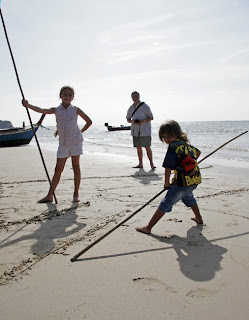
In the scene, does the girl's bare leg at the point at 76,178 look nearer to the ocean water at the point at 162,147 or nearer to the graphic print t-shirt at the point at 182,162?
the graphic print t-shirt at the point at 182,162

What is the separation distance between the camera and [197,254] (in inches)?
102

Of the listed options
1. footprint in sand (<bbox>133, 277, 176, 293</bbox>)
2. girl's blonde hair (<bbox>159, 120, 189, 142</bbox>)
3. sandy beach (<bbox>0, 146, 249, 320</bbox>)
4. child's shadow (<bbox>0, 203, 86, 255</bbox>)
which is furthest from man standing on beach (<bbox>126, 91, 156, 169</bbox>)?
footprint in sand (<bbox>133, 277, 176, 293</bbox>)

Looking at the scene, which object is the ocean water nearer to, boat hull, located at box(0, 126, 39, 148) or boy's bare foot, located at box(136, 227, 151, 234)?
boat hull, located at box(0, 126, 39, 148)

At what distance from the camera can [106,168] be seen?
7.56m

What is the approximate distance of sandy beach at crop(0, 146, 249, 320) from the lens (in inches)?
72.9

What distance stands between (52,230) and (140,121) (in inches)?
183

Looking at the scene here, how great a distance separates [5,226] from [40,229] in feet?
1.31

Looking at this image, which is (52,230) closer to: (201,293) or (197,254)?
(197,254)

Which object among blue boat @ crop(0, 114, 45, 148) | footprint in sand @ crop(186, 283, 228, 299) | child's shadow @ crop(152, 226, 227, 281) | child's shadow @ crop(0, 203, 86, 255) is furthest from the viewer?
blue boat @ crop(0, 114, 45, 148)

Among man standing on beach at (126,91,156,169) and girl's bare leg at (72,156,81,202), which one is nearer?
girl's bare leg at (72,156,81,202)

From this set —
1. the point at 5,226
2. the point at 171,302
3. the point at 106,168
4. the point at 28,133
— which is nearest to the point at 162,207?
the point at 171,302

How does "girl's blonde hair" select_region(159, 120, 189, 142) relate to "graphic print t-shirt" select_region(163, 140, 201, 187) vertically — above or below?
above

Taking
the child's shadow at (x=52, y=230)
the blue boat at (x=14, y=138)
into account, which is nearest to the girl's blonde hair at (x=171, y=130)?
the child's shadow at (x=52, y=230)

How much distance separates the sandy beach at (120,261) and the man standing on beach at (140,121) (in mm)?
3083
